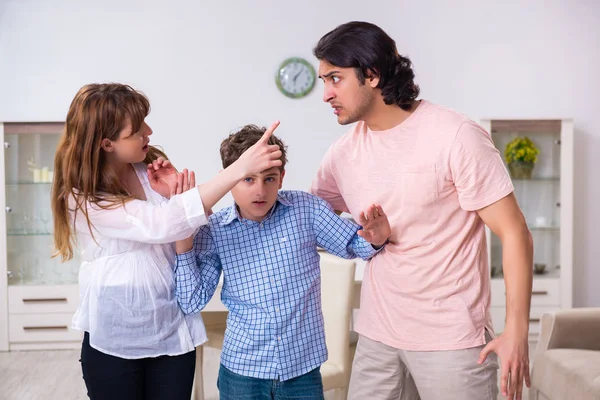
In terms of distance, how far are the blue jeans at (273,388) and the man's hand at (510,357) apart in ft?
1.47

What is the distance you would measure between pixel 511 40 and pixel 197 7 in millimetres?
2279

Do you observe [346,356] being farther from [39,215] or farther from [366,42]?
[39,215]

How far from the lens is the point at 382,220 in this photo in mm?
1622

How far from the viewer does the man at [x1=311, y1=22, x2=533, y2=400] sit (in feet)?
5.18

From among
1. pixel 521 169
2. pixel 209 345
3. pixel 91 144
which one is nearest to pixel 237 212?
pixel 91 144

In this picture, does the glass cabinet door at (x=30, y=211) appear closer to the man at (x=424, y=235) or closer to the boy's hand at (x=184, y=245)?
the boy's hand at (x=184, y=245)

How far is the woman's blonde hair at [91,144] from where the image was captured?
5.27 ft

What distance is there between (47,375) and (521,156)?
337cm

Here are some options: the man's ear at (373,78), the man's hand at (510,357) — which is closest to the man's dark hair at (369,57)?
the man's ear at (373,78)

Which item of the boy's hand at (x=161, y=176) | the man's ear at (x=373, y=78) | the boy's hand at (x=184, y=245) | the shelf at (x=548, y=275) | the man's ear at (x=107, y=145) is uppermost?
the man's ear at (x=373, y=78)

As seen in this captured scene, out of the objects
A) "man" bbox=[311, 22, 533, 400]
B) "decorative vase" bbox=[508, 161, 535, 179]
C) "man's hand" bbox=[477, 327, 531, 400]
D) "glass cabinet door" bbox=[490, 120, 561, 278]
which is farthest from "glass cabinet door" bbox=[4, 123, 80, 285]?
"man's hand" bbox=[477, 327, 531, 400]

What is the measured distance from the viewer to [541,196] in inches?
189

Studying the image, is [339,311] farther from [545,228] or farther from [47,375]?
[545,228]

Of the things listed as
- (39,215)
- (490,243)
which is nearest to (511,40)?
(490,243)
